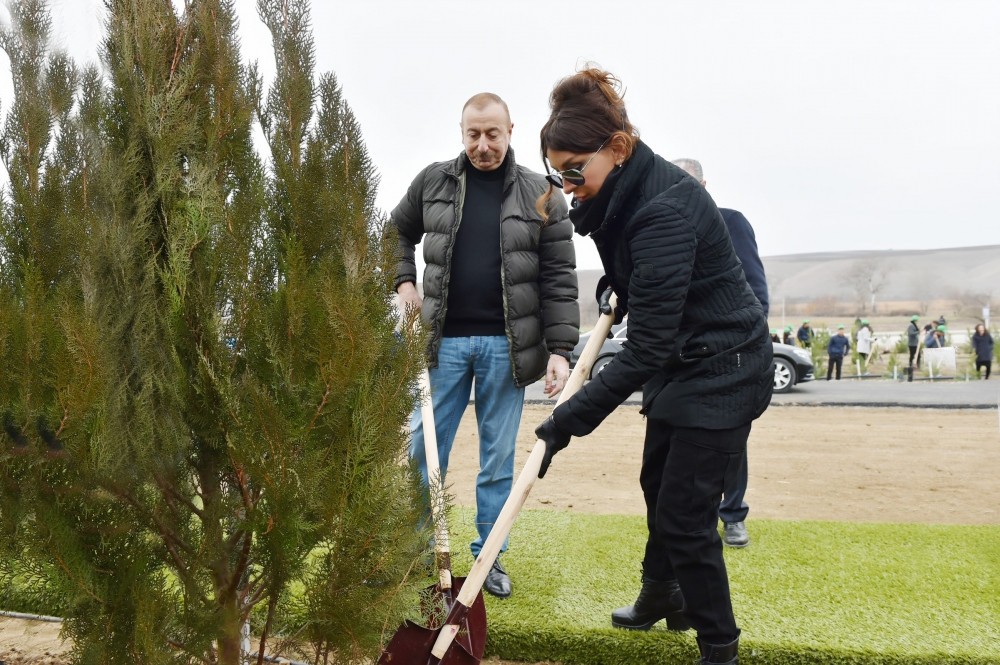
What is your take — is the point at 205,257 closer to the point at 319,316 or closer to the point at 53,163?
the point at 319,316

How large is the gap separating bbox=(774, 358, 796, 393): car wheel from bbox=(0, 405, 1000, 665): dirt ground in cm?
420

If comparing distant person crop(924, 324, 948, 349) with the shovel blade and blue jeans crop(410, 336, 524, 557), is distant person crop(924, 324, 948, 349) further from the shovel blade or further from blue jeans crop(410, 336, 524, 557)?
the shovel blade

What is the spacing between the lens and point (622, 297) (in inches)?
118

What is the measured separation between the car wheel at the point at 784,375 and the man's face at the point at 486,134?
14.8 meters

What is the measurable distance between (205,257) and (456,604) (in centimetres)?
136

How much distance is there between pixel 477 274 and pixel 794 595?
211cm

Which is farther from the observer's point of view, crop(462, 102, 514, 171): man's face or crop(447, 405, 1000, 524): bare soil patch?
crop(447, 405, 1000, 524): bare soil patch

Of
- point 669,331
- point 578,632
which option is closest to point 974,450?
point 578,632

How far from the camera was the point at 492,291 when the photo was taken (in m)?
3.72

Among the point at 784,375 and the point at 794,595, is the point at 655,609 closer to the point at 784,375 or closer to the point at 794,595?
the point at 794,595

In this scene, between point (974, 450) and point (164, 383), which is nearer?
point (164, 383)

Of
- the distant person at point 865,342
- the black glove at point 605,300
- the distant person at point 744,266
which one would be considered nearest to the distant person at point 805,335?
the distant person at point 865,342

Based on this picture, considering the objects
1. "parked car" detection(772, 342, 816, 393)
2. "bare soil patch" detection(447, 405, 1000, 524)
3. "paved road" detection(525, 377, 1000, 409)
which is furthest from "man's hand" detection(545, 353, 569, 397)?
"parked car" detection(772, 342, 816, 393)

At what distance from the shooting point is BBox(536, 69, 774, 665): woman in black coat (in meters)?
2.54
